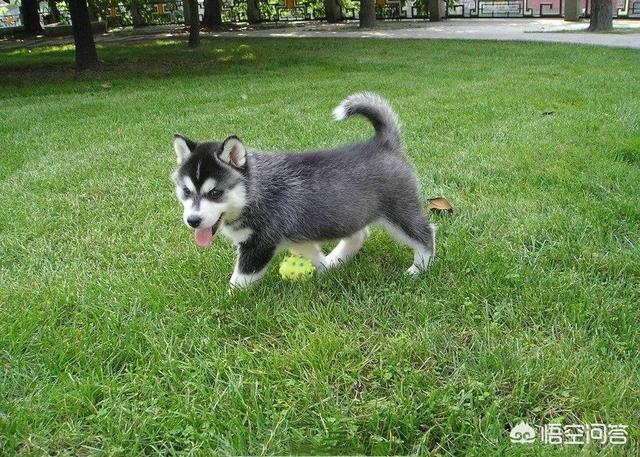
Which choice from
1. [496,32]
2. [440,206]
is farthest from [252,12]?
[440,206]

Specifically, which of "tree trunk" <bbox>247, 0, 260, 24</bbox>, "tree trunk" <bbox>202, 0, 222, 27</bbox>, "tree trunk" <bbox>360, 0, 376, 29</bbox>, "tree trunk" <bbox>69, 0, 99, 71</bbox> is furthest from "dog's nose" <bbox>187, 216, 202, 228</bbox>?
"tree trunk" <bbox>247, 0, 260, 24</bbox>

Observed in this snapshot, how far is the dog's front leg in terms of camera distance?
2.92 meters

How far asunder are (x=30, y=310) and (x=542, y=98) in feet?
24.3

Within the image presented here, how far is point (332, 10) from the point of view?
3238 cm

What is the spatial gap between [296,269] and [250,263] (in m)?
0.30

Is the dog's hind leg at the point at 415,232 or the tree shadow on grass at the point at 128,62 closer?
the dog's hind leg at the point at 415,232

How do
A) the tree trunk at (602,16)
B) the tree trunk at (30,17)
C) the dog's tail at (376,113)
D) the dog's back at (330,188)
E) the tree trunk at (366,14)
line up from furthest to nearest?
the tree trunk at (30,17) < the tree trunk at (366,14) < the tree trunk at (602,16) < the dog's tail at (376,113) < the dog's back at (330,188)

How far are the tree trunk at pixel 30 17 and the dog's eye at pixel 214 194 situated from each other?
33.2 m

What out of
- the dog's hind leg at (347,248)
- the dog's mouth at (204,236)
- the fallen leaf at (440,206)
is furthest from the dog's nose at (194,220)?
the fallen leaf at (440,206)

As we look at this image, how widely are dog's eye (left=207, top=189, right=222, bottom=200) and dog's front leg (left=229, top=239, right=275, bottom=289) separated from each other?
1.07 ft

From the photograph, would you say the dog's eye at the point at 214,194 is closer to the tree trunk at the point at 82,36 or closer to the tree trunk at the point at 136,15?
the tree trunk at the point at 82,36

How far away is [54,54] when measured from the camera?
1911cm

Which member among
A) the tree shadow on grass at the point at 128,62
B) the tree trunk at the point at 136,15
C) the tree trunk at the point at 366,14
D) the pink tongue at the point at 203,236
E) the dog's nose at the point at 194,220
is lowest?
the pink tongue at the point at 203,236

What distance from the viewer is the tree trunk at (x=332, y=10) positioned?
32.3 m
